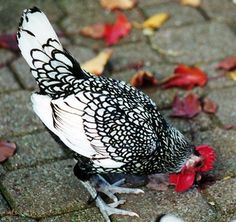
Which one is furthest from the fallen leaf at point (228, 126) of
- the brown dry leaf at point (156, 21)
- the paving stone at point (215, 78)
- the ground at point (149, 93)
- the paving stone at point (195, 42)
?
the brown dry leaf at point (156, 21)

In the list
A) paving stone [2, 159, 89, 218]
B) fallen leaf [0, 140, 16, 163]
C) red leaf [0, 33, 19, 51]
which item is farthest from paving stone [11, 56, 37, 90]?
paving stone [2, 159, 89, 218]

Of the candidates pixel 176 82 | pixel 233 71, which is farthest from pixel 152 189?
pixel 233 71

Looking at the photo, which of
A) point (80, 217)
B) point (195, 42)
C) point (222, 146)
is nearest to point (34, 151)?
point (80, 217)

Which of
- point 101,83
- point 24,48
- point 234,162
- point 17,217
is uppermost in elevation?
point 24,48

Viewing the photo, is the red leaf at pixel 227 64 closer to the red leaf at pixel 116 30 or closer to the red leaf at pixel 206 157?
the red leaf at pixel 116 30

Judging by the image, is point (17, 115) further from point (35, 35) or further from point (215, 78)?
point (215, 78)

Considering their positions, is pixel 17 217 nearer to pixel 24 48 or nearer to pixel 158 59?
pixel 24 48

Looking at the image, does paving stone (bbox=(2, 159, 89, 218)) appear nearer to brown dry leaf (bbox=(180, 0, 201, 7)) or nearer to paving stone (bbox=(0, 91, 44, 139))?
paving stone (bbox=(0, 91, 44, 139))
